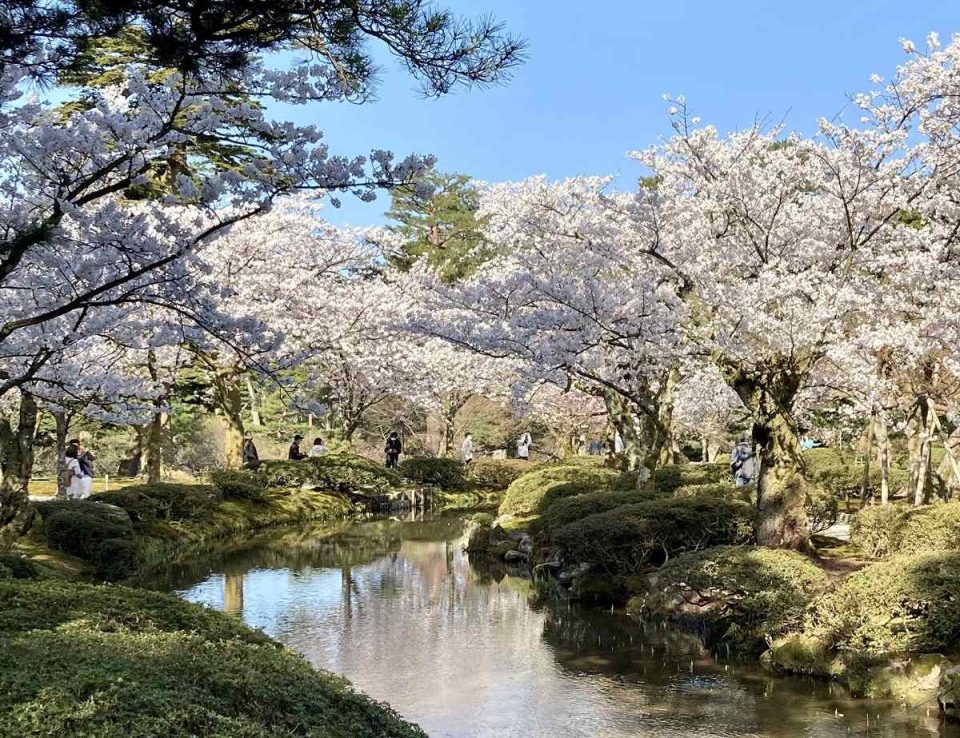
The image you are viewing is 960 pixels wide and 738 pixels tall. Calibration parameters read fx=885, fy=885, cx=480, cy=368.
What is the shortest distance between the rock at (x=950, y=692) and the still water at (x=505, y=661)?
0.45 ft

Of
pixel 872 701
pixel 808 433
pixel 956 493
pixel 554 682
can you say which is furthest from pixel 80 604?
pixel 808 433

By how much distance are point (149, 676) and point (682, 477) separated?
12.9 metres

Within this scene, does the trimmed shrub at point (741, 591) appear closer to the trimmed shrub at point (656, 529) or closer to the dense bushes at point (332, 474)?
the trimmed shrub at point (656, 529)

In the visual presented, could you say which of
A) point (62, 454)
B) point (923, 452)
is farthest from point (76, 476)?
point (923, 452)

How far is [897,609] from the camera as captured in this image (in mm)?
7141

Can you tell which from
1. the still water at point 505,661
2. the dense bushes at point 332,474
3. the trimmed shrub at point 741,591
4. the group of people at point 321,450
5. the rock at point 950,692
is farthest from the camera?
the group of people at point 321,450

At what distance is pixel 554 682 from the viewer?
758 centimetres

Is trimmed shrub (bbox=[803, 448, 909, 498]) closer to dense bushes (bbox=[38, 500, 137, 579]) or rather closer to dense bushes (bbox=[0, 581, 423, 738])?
dense bushes (bbox=[38, 500, 137, 579])

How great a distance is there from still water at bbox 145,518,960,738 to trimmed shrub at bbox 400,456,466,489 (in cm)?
1174

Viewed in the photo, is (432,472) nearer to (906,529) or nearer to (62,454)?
(62,454)

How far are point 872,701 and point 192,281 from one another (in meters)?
6.23

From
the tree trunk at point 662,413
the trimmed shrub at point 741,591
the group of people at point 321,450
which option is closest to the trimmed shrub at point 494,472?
the group of people at point 321,450

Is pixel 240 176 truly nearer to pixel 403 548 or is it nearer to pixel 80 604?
pixel 80 604

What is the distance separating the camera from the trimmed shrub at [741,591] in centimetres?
817
